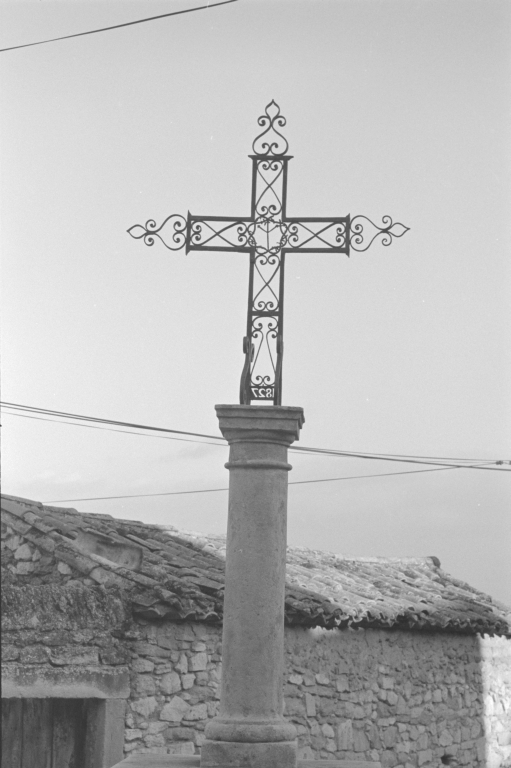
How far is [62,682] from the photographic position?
6816 mm

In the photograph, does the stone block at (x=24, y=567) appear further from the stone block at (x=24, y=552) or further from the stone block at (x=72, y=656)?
the stone block at (x=72, y=656)

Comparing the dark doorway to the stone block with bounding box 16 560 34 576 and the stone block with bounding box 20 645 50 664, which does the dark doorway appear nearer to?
the stone block with bounding box 20 645 50 664

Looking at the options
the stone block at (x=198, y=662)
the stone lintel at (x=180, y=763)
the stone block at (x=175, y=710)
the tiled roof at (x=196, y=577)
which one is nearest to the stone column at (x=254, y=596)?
the stone lintel at (x=180, y=763)

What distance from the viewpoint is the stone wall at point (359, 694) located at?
7129 millimetres

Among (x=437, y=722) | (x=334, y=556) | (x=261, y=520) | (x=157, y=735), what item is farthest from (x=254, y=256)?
(x=334, y=556)

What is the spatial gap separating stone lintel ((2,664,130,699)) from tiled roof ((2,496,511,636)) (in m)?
0.52

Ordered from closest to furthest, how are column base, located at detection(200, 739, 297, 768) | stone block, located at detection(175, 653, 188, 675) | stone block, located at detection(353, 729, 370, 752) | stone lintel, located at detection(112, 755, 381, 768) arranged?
column base, located at detection(200, 739, 297, 768) → stone lintel, located at detection(112, 755, 381, 768) → stone block, located at detection(175, 653, 188, 675) → stone block, located at detection(353, 729, 370, 752)

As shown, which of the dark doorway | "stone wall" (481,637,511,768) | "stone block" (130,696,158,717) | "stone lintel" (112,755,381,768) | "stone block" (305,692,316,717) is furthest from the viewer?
"stone wall" (481,637,511,768)

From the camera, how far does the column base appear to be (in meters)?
4.44

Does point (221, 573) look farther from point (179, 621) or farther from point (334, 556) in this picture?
point (334, 556)

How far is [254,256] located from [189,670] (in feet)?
12.3

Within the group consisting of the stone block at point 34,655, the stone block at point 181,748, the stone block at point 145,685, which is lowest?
the stone block at point 181,748

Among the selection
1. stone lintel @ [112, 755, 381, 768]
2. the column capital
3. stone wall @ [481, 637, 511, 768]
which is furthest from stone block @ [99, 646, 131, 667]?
stone wall @ [481, 637, 511, 768]

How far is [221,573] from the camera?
8.22m
